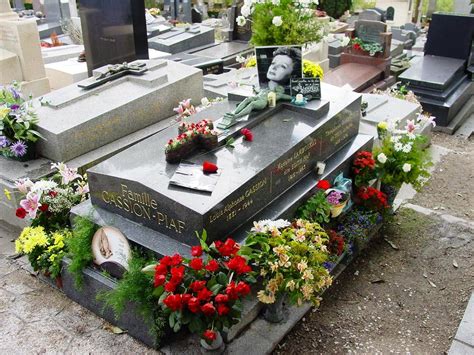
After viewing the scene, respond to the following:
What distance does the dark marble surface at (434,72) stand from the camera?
8703 mm

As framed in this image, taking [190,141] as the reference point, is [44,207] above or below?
below

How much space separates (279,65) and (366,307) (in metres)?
2.55

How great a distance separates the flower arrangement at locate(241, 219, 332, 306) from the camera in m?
3.43

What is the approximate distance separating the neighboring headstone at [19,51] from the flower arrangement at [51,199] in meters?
4.75

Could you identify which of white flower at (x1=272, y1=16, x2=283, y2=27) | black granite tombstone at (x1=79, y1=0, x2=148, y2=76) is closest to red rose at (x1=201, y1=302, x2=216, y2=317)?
white flower at (x1=272, y1=16, x2=283, y2=27)

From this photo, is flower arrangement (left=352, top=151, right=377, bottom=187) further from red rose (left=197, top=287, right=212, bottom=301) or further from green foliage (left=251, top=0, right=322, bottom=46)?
red rose (left=197, top=287, right=212, bottom=301)

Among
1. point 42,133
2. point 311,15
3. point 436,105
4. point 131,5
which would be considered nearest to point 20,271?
point 42,133

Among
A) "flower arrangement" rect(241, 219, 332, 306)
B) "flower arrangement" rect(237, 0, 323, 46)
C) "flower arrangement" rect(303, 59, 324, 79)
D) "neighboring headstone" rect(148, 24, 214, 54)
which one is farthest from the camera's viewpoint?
"neighboring headstone" rect(148, 24, 214, 54)

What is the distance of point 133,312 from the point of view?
379 cm

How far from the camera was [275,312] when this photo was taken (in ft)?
12.8

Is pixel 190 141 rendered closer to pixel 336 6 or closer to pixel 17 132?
pixel 17 132

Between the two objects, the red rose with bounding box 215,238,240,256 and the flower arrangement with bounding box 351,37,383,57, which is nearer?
the red rose with bounding box 215,238,240,256

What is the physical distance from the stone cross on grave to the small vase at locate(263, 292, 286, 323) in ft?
12.1

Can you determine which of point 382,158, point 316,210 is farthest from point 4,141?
point 382,158
